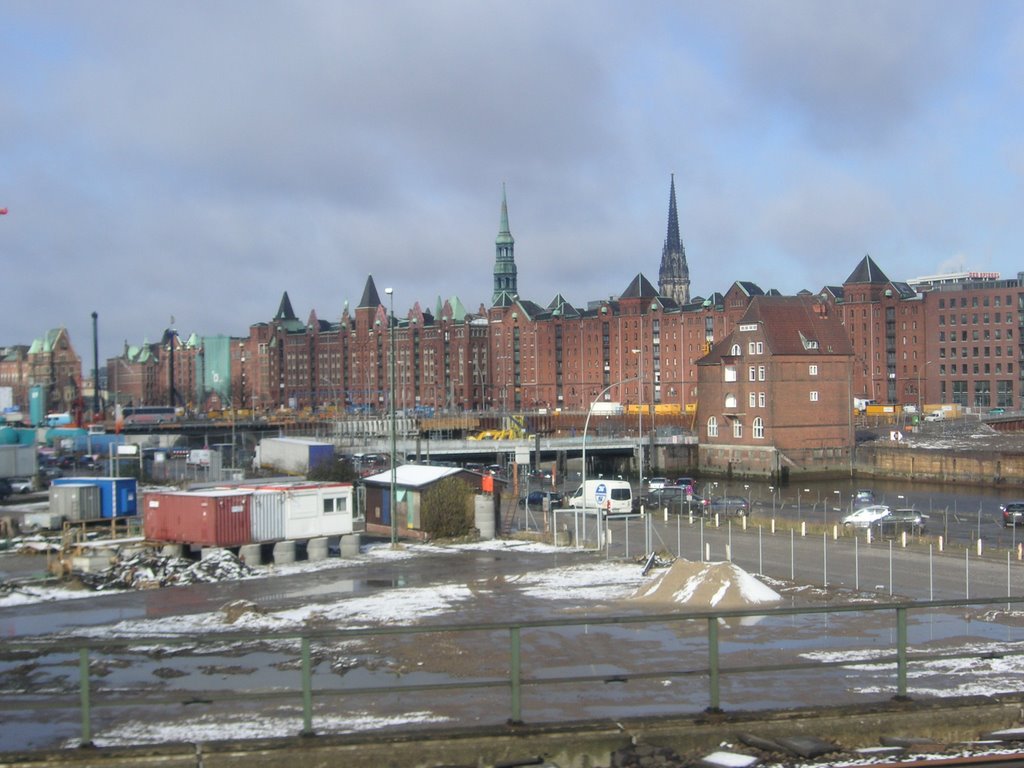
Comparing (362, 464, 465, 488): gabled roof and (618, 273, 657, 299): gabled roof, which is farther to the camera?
(618, 273, 657, 299): gabled roof

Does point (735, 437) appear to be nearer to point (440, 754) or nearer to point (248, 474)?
point (248, 474)

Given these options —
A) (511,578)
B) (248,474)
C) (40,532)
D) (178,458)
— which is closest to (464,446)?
(248,474)

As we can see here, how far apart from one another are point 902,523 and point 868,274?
80.0 m

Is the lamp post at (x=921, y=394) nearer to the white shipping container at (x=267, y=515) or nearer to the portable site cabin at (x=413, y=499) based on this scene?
the portable site cabin at (x=413, y=499)

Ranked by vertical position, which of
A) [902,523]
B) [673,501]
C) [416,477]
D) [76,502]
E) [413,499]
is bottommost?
[673,501]

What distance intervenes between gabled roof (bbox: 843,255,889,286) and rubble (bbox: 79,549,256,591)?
99.1 m

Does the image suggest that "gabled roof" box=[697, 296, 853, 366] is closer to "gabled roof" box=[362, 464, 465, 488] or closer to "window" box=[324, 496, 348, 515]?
"gabled roof" box=[362, 464, 465, 488]

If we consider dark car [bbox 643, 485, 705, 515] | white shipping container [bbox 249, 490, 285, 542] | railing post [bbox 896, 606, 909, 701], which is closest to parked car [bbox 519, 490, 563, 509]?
dark car [bbox 643, 485, 705, 515]

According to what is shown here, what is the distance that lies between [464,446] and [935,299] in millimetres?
57777

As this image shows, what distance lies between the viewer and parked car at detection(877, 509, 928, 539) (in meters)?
41.2

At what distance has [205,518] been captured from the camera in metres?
33.1

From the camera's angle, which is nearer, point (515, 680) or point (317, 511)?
point (515, 680)

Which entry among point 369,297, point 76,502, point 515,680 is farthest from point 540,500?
point 369,297

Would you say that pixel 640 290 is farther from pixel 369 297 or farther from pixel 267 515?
pixel 267 515
